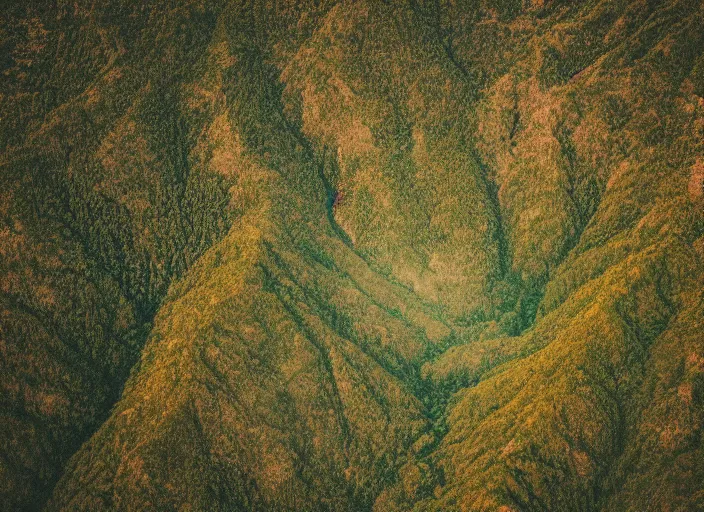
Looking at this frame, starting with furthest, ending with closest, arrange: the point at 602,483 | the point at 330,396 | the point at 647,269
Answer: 1. the point at 330,396
2. the point at 647,269
3. the point at 602,483

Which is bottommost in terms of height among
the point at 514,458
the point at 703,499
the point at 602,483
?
the point at 703,499

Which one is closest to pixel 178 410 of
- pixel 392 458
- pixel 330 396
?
pixel 330 396

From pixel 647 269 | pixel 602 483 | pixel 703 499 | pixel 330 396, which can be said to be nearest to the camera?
pixel 703 499

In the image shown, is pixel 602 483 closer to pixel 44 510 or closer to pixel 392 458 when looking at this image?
pixel 392 458

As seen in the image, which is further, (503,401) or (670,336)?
(503,401)

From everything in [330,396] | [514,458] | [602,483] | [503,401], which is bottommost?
[602,483]

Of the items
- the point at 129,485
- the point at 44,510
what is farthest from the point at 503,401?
the point at 44,510

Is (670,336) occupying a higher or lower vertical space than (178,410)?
lower

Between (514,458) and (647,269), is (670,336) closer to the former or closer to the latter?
(647,269)

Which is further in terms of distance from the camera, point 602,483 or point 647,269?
point 647,269
